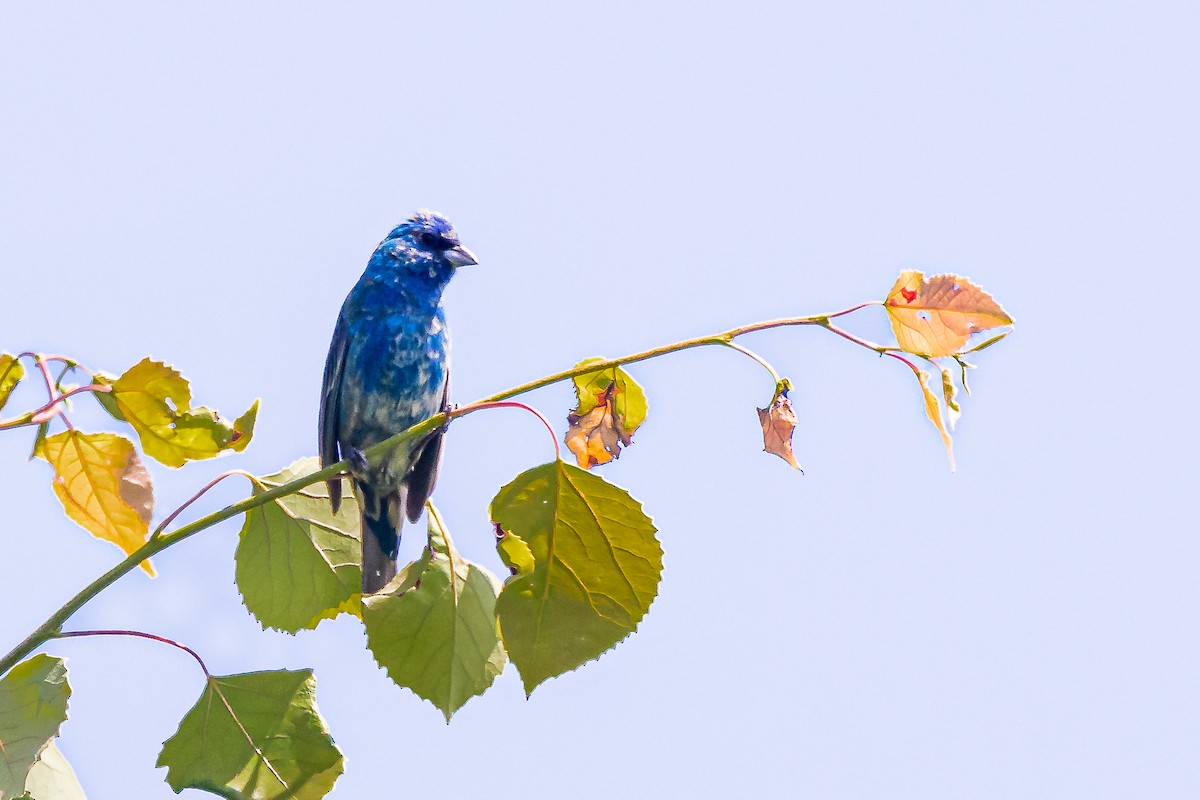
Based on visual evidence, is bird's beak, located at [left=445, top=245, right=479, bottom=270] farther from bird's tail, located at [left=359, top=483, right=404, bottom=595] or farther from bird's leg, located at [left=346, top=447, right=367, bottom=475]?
bird's tail, located at [left=359, top=483, right=404, bottom=595]

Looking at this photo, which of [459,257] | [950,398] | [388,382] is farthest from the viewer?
[459,257]

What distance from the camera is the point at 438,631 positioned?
311 cm

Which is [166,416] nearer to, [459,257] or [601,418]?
[601,418]

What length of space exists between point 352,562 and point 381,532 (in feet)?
7.58

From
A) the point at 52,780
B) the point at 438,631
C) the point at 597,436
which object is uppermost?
the point at 597,436

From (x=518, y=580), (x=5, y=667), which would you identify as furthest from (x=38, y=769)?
(x=518, y=580)

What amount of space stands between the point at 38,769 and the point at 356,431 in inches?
106

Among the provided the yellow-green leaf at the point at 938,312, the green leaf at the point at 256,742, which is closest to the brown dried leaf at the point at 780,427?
the yellow-green leaf at the point at 938,312

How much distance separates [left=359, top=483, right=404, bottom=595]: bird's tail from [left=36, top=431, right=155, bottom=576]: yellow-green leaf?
7.96ft

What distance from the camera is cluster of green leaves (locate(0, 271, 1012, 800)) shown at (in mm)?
2695

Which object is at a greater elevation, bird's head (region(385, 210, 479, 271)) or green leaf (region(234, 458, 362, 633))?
bird's head (region(385, 210, 479, 271))

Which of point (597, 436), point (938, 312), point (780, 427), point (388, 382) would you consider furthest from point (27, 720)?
point (388, 382)

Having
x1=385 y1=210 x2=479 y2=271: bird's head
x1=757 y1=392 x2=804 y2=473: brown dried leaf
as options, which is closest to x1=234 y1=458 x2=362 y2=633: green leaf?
x1=757 y1=392 x2=804 y2=473: brown dried leaf

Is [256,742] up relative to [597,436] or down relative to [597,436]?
down
